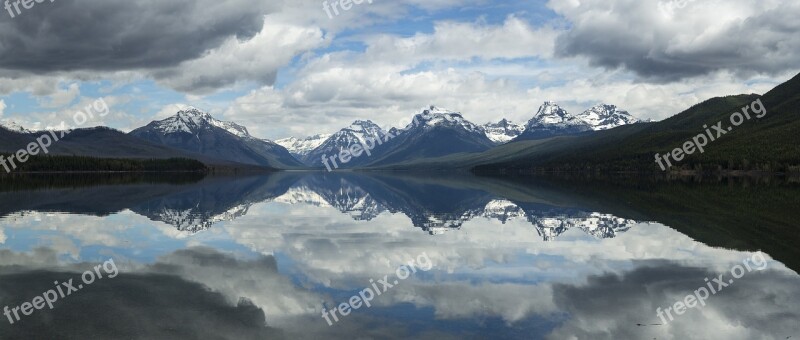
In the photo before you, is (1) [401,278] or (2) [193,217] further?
(2) [193,217]

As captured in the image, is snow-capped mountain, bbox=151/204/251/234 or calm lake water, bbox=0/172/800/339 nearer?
calm lake water, bbox=0/172/800/339

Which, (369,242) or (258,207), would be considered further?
(258,207)

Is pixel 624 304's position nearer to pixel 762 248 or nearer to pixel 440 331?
pixel 440 331

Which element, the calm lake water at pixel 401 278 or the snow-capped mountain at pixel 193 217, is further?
the snow-capped mountain at pixel 193 217

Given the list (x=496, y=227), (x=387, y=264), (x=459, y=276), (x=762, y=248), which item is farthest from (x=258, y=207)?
(x=762, y=248)

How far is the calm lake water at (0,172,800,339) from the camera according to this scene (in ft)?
74.3

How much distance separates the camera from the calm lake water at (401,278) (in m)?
22.6

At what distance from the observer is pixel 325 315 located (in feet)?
79.3

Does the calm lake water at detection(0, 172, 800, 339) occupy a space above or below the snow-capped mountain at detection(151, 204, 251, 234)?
below

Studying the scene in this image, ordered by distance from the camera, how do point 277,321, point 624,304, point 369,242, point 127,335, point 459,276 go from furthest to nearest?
1. point 369,242
2. point 459,276
3. point 624,304
4. point 277,321
5. point 127,335

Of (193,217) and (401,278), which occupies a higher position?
(193,217)

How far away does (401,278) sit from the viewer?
31.9m

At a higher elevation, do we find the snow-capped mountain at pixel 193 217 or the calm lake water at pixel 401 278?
the snow-capped mountain at pixel 193 217

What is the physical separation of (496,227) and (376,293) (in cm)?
3099
